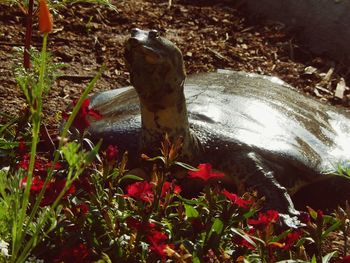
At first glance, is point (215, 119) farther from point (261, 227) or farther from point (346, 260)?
point (346, 260)

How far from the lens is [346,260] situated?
2.09 m

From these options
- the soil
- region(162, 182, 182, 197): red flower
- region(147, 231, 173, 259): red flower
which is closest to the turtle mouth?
region(162, 182, 182, 197): red flower

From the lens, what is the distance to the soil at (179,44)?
16.6 ft

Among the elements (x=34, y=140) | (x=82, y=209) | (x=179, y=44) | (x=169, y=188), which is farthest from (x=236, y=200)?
(x=179, y=44)

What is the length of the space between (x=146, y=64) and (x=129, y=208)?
62 cm

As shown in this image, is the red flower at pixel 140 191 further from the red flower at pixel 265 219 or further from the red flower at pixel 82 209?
the red flower at pixel 265 219

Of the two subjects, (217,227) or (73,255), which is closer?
(73,255)

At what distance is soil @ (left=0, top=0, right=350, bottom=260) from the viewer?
5070 mm

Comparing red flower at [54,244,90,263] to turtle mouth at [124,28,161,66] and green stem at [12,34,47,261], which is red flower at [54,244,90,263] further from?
turtle mouth at [124,28,161,66]

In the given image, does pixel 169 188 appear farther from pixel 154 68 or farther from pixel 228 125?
pixel 228 125

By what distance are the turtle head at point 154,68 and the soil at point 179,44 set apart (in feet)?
4.91

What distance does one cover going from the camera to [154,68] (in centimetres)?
289

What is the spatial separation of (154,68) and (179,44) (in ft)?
9.50

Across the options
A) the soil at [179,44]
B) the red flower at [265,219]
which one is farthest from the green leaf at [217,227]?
the soil at [179,44]
